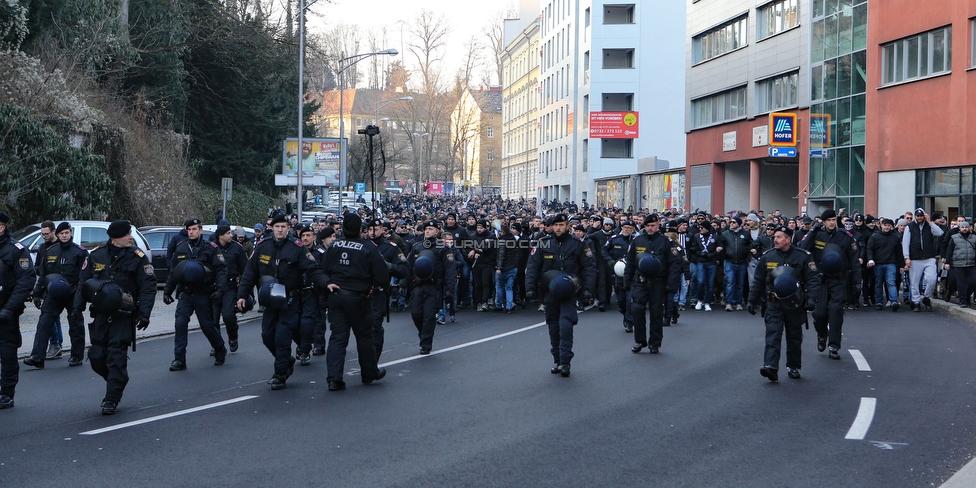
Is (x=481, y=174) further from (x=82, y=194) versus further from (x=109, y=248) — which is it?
(x=109, y=248)

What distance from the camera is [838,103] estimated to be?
3228 cm

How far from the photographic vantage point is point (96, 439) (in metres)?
7.33

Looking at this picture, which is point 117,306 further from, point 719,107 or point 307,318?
point 719,107

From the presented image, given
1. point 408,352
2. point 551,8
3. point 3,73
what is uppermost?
point 551,8

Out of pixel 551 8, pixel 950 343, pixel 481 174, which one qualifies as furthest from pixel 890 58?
pixel 481 174

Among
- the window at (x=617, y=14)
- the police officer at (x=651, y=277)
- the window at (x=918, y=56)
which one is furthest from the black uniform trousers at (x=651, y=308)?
the window at (x=617, y=14)

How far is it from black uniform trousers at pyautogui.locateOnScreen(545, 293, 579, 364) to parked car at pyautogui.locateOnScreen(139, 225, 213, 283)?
1354 cm

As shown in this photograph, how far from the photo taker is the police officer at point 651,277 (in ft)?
39.7

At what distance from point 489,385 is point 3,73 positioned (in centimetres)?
1882

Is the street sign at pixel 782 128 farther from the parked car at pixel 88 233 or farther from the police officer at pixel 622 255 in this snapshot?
the parked car at pixel 88 233

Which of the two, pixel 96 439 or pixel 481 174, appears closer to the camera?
pixel 96 439

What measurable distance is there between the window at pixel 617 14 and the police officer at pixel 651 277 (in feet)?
184

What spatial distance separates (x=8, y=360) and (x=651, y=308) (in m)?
7.46

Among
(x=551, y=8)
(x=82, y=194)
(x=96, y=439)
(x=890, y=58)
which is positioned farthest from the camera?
(x=551, y=8)
